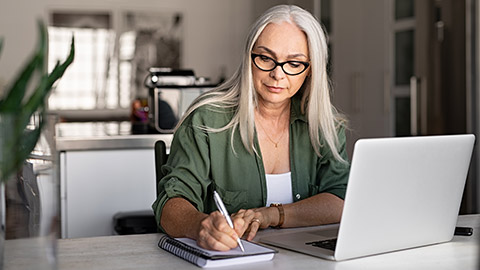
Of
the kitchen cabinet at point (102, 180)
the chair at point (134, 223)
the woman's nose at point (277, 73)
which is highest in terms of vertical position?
the woman's nose at point (277, 73)

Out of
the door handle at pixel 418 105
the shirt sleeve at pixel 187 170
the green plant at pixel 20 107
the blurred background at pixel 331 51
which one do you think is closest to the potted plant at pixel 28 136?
the green plant at pixel 20 107

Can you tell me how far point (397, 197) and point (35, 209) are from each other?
67 centimetres

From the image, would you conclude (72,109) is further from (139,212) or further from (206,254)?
(206,254)

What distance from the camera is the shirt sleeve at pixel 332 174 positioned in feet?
6.15

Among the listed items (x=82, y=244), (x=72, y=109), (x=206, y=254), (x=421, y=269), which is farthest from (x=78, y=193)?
(x=72, y=109)

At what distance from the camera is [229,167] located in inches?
71.6

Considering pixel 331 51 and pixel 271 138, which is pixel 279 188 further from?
pixel 331 51

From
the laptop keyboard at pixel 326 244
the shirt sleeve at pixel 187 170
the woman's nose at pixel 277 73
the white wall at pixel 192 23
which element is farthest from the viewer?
the white wall at pixel 192 23

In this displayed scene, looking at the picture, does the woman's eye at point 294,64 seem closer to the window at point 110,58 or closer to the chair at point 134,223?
the chair at point 134,223

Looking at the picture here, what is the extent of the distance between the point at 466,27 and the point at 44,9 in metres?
4.67

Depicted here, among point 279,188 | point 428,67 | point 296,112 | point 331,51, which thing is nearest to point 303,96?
point 296,112

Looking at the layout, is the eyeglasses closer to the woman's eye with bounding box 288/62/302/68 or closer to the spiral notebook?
the woman's eye with bounding box 288/62/302/68

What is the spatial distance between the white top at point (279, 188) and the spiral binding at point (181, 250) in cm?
52

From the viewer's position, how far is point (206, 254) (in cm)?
122
